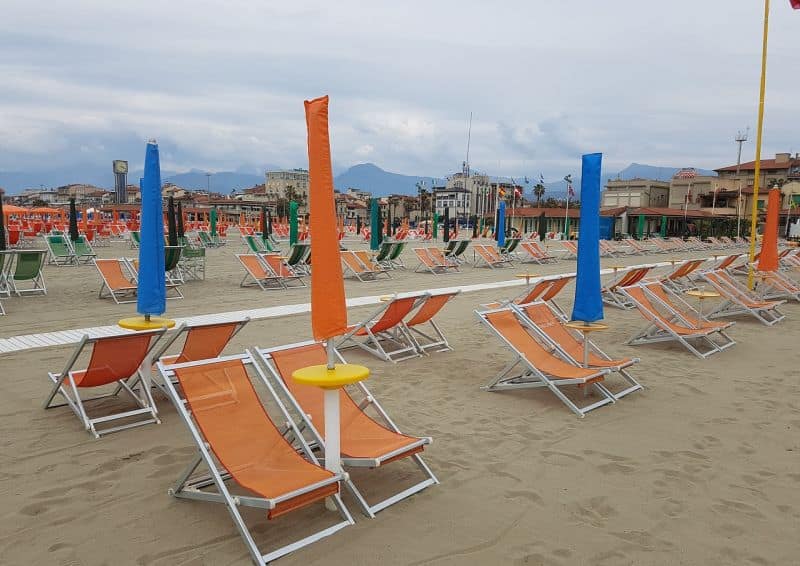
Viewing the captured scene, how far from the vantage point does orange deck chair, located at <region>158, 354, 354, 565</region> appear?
8.39 ft

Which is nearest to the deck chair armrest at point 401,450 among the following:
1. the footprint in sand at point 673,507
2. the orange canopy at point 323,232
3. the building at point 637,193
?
the orange canopy at point 323,232

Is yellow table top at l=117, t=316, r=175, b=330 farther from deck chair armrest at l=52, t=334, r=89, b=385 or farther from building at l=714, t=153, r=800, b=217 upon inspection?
building at l=714, t=153, r=800, b=217

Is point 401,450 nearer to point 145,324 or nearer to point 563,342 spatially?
point 145,324

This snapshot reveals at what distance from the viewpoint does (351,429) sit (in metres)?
3.37

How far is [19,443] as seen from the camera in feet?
11.9

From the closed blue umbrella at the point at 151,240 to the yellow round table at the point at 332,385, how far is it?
175cm

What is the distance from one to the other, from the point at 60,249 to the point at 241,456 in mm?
13285

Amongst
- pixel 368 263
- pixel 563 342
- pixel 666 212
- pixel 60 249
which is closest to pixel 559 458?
pixel 563 342

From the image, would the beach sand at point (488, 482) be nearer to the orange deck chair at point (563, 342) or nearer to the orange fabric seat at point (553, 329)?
the orange deck chair at point (563, 342)

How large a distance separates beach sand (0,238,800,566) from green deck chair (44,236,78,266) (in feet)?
30.5

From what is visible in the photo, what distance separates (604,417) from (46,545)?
137 inches

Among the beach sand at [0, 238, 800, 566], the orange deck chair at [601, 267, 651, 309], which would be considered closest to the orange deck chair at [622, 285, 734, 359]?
the beach sand at [0, 238, 800, 566]

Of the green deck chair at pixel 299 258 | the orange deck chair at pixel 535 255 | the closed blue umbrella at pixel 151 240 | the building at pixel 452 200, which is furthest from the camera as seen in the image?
the building at pixel 452 200

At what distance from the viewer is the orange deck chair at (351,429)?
9.77 ft
